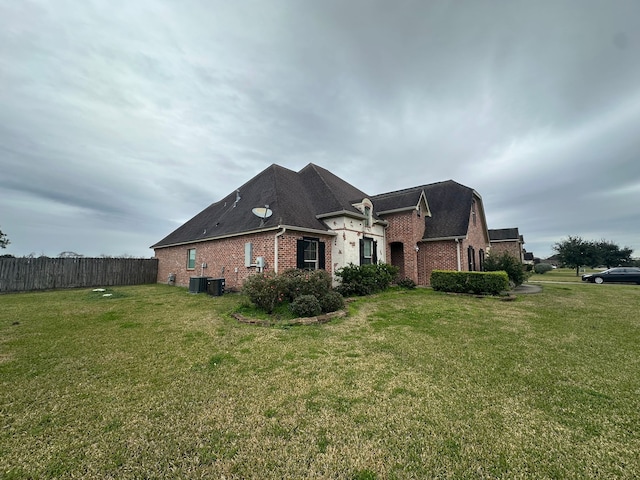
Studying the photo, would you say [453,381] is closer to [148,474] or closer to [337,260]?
[148,474]

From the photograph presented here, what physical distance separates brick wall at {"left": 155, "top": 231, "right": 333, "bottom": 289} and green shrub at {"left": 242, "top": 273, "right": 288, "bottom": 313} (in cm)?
244

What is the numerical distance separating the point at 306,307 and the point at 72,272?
18.0m

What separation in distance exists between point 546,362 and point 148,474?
5.91m

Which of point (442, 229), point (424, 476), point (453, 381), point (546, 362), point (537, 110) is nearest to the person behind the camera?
point (424, 476)

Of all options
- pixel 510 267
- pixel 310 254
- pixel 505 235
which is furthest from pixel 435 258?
pixel 505 235

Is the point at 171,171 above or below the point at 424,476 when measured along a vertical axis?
above

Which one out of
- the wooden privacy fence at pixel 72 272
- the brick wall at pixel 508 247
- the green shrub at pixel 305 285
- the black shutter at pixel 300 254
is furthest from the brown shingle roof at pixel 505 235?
the wooden privacy fence at pixel 72 272

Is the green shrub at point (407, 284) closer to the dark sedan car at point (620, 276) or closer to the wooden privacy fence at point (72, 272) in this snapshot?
the dark sedan car at point (620, 276)

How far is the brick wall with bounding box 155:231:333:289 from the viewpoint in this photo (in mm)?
10938

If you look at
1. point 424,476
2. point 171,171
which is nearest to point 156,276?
point 171,171

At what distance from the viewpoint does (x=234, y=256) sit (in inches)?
503

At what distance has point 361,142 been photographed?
16531 mm

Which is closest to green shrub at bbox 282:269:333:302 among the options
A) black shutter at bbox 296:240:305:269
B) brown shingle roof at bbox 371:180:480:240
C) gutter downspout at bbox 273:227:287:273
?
gutter downspout at bbox 273:227:287:273

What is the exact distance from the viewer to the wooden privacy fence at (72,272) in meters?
14.0
